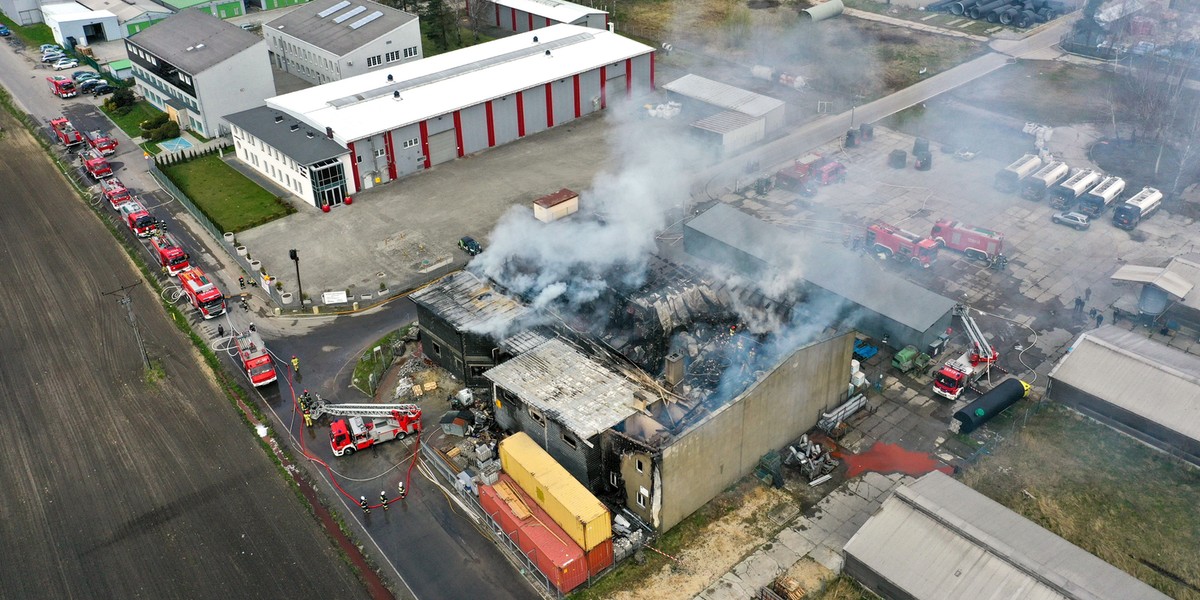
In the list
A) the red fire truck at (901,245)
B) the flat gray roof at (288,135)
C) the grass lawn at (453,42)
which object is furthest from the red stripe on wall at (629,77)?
the red fire truck at (901,245)

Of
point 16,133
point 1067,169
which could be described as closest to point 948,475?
point 1067,169

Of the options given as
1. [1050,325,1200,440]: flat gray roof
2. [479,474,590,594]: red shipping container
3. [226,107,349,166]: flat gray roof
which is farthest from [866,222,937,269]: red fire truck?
[226,107,349,166]: flat gray roof

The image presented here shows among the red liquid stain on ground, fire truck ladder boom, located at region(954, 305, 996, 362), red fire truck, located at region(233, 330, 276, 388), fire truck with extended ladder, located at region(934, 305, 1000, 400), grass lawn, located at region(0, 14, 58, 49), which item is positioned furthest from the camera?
grass lawn, located at region(0, 14, 58, 49)

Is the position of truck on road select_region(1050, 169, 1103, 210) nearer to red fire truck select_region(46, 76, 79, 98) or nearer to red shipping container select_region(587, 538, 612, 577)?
red shipping container select_region(587, 538, 612, 577)

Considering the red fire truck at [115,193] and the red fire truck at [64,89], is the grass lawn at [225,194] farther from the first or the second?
the red fire truck at [64,89]

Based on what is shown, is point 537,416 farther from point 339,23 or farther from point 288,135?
point 339,23

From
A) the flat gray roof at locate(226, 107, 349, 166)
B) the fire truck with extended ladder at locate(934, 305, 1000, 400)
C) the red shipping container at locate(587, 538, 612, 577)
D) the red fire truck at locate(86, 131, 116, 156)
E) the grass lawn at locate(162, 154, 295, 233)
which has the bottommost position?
the red shipping container at locate(587, 538, 612, 577)

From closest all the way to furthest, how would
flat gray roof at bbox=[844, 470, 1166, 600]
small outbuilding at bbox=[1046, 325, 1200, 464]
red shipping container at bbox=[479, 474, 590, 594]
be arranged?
flat gray roof at bbox=[844, 470, 1166, 600], red shipping container at bbox=[479, 474, 590, 594], small outbuilding at bbox=[1046, 325, 1200, 464]

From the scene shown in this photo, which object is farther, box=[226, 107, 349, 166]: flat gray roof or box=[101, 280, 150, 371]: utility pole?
box=[226, 107, 349, 166]: flat gray roof
